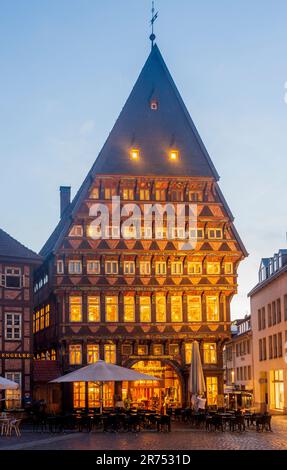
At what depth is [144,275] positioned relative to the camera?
167ft

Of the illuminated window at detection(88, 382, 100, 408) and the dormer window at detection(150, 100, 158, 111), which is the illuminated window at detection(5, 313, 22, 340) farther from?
the dormer window at detection(150, 100, 158, 111)

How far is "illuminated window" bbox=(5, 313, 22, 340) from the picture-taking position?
45.9m

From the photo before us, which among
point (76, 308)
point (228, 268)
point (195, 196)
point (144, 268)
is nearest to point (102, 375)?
point (76, 308)

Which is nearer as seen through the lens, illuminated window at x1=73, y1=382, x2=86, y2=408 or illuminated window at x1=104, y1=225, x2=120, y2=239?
illuminated window at x1=73, y1=382, x2=86, y2=408

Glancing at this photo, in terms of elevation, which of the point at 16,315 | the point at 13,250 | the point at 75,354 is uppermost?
the point at 13,250

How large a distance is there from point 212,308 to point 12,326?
12.0 meters

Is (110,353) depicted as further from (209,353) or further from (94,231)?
(94,231)

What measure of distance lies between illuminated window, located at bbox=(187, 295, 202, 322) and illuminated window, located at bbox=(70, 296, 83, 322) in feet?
20.3

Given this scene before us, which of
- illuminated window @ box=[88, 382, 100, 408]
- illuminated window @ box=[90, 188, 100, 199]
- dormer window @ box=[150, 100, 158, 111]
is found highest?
dormer window @ box=[150, 100, 158, 111]

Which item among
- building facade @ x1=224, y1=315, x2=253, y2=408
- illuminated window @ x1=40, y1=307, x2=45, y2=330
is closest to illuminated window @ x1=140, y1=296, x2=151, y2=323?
illuminated window @ x1=40, y1=307, x2=45, y2=330
